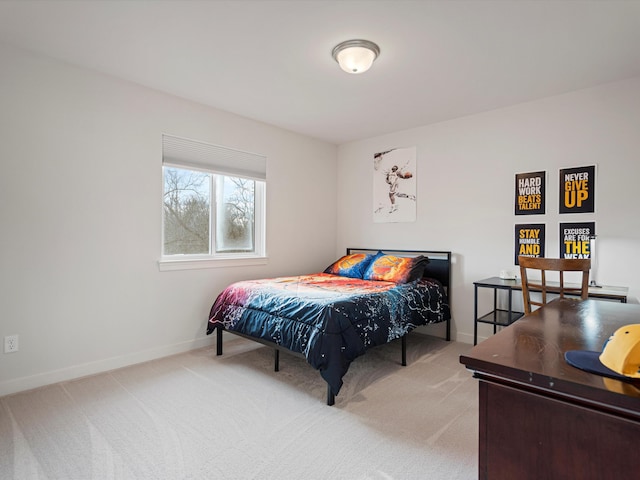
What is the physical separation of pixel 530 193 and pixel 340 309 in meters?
2.27

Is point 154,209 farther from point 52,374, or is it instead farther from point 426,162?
point 426,162

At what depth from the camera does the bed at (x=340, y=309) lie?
2.33 metres

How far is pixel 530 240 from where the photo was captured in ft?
10.9

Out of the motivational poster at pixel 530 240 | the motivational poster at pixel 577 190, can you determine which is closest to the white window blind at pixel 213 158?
the motivational poster at pixel 530 240

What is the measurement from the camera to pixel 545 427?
761 millimetres

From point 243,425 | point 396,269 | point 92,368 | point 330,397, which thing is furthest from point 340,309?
point 92,368

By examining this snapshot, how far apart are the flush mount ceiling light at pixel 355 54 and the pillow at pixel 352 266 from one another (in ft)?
6.92

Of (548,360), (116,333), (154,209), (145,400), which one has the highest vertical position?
(154,209)

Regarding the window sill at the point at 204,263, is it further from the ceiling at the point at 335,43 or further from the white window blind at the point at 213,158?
the ceiling at the point at 335,43

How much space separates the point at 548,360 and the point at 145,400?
243 centimetres

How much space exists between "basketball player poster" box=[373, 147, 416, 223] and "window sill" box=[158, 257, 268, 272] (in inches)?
62.9

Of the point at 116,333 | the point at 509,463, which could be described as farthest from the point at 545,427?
the point at 116,333

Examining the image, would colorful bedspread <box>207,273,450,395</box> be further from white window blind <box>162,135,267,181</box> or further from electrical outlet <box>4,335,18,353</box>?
electrical outlet <box>4,335,18,353</box>

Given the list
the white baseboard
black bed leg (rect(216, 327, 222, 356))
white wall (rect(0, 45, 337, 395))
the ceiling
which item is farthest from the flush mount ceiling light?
the white baseboard
